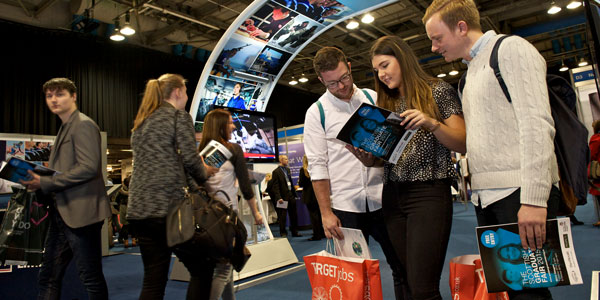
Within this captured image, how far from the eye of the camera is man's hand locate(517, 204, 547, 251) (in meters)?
1.08

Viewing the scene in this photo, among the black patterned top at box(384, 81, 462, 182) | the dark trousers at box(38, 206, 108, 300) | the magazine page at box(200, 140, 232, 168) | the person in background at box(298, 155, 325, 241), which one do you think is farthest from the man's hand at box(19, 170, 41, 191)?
the person in background at box(298, 155, 325, 241)

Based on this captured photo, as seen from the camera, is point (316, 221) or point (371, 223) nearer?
point (371, 223)

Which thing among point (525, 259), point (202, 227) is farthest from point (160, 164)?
point (525, 259)

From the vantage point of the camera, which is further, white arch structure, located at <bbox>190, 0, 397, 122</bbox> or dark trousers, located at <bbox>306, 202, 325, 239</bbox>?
dark trousers, located at <bbox>306, 202, 325, 239</bbox>

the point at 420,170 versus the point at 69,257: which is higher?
the point at 420,170

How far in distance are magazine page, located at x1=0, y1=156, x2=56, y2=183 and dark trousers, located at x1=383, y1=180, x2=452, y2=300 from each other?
1.81m

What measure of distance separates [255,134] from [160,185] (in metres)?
2.15

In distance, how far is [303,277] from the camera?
3.98m

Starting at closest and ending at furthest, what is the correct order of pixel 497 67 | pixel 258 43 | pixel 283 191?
pixel 497 67
pixel 258 43
pixel 283 191

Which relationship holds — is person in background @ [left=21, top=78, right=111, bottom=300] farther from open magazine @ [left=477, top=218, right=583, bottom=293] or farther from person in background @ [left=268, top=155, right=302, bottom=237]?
person in background @ [left=268, top=155, right=302, bottom=237]

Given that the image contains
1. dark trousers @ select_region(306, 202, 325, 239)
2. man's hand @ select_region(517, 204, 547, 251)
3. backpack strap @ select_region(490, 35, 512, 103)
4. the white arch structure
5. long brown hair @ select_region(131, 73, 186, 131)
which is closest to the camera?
man's hand @ select_region(517, 204, 547, 251)

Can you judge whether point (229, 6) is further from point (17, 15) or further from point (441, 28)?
point (441, 28)

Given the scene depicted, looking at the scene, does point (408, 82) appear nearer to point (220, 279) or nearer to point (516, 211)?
point (516, 211)

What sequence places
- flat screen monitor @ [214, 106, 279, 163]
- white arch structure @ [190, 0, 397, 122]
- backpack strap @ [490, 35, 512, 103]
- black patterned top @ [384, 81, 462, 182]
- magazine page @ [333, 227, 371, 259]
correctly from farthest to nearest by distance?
white arch structure @ [190, 0, 397, 122] → flat screen monitor @ [214, 106, 279, 163] → magazine page @ [333, 227, 371, 259] → black patterned top @ [384, 81, 462, 182] → backpack strap @ [490, 35, 512, 103]
